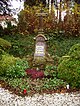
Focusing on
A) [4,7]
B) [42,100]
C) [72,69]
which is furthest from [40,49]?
[4,7]

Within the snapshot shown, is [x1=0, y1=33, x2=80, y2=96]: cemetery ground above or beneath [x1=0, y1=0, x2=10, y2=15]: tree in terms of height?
beneath

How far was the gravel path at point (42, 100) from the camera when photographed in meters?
6.45

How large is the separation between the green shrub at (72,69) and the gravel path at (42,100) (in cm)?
48

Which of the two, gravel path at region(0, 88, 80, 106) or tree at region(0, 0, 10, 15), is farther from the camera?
tree at region(0, 0, 10, 15)

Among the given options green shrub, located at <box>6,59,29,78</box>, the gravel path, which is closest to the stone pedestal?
green shrub, located at <box>6,59,29,78</box>

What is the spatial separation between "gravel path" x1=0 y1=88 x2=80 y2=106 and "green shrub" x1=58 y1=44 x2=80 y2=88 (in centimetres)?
48

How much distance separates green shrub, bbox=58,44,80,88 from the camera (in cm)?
754

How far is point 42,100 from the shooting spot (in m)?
Answer: 6.70

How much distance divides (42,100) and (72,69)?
1.36 meters

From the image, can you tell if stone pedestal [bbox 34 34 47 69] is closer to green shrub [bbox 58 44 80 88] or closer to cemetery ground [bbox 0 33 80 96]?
cemetery ground [bbox 0 33 80 96]

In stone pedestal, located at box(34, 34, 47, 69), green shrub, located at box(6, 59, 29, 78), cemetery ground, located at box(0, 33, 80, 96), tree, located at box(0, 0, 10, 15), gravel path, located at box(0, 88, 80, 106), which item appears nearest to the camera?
gravel path, located at box(0, 88, 80, 106)

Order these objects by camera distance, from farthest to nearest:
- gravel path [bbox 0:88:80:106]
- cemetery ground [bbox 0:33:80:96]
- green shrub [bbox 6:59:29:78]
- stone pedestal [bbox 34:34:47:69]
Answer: stone pedestal [bbox 34:34:47:69], green shrub [bbox 6:59:29:78], cemetery ground [bbox 0:33:80:96], gravel path [bbox 0:88:80:106]

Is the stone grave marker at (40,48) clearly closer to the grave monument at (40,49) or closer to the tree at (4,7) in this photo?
the grave monument at (40,49)

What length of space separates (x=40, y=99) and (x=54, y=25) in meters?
7.75
